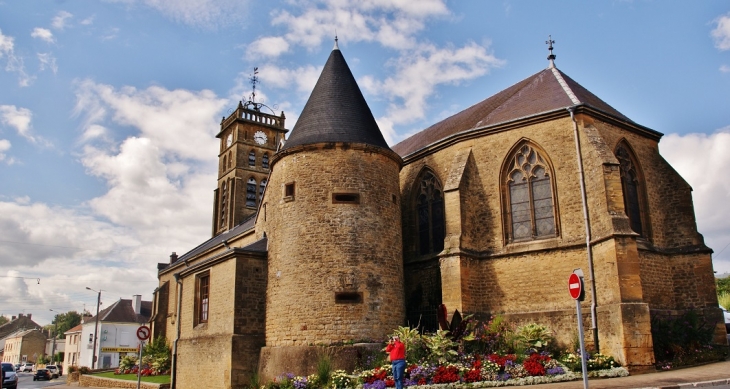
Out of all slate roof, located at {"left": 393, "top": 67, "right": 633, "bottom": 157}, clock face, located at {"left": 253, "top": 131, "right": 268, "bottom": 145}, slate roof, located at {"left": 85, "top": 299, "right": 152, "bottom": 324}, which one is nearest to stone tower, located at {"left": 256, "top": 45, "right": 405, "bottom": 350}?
slate roof, located at {"left": 393, "top": 67, "right": 633, "bottom": 157}

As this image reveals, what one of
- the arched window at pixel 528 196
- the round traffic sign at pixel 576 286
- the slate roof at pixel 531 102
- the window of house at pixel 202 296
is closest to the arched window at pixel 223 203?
the window of house at pixel 202 296

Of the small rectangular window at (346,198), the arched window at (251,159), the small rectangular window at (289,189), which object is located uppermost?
the arched window at (251,159)

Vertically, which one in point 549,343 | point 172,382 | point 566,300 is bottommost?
point 172,382

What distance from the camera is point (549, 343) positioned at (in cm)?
1666

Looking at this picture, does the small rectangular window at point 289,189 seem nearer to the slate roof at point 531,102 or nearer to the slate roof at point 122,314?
the slate roof at point 531,102

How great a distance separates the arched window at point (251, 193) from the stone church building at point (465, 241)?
1732 cm

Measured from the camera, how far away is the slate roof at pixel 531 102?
19.1 m

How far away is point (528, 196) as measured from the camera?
18.8 metres

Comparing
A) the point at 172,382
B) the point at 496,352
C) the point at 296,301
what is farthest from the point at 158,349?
the point at 496,352

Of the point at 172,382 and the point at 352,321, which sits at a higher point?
the point at 352,321

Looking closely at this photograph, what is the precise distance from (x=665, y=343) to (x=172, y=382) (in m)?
16.2

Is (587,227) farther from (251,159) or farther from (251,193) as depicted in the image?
(251,159)

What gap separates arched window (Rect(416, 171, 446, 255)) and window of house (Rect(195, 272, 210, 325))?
7.71 m

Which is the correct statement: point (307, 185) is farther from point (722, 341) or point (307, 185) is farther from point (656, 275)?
point (722, 341)
